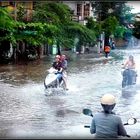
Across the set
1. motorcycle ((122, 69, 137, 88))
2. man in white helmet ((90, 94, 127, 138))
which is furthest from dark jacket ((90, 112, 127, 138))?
motorcycle ((122, 69, 137, 88))

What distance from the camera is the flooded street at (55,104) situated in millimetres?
10200

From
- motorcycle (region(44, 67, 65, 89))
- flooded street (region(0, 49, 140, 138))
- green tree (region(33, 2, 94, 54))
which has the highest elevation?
green tree (region(33, 2, 94, 54))

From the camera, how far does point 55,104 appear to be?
13.8 metres

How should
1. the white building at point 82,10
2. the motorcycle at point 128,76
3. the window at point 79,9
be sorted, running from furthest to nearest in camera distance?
the window at point 79,9, the white building at point 82,10, the motorcycle at point 128,76

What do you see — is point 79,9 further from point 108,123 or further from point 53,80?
point 108,123

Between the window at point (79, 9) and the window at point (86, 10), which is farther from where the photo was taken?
the window at point (86, 10)

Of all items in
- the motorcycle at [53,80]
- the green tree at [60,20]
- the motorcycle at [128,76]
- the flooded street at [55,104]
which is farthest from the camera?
the green tree at [60,20]

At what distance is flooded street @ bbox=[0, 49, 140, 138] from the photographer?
10200 millimetres

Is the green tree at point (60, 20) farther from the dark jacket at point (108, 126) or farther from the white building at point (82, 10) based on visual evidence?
the dark jacket at point (108, 126)

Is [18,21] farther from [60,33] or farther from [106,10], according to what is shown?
[106,10]

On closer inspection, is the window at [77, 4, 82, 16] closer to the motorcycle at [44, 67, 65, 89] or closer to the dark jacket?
the motorcycle at [44, 67, 65, 89]

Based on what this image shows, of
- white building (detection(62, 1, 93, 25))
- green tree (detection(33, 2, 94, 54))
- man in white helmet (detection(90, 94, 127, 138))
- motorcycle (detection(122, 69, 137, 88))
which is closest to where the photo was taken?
man in white helmet (detection(90, 94, 127, 138))

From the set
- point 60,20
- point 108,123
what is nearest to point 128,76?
point 108,123

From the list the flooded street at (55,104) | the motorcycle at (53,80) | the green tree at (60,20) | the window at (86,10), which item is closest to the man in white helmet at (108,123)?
the flooded street at (55,104)
